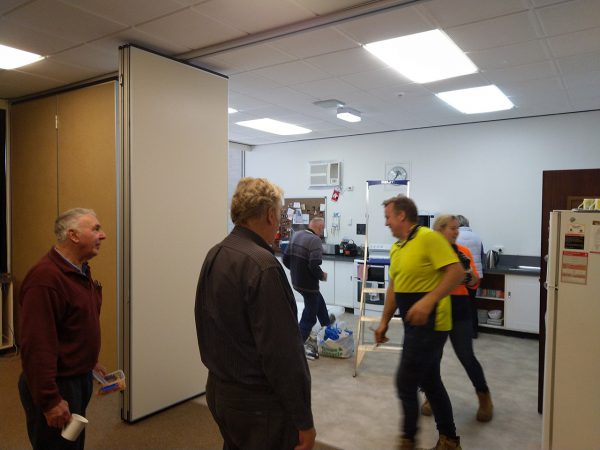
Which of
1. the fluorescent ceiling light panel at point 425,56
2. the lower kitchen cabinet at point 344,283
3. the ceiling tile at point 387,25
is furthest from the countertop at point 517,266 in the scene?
the ceiling tile at point 387,25

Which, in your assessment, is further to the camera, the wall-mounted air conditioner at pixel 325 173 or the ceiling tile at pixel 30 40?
the wall-mounted air conditioner at pixel 325 173

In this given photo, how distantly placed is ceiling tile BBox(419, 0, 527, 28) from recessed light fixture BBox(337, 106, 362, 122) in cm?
233

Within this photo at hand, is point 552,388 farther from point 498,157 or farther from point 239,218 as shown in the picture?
point 498,157

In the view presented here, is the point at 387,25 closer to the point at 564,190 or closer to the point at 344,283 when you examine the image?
the point at 564,190

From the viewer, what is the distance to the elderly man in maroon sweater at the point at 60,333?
173 cm

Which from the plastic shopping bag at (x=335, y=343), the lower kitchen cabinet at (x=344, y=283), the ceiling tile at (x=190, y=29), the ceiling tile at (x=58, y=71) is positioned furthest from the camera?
the lower kitchen cabinet at (x=344, y=283)

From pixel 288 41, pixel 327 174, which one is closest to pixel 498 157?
pixel 327 174

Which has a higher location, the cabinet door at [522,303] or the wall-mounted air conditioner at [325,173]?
the wall-mounted air conditioner at [325,173]

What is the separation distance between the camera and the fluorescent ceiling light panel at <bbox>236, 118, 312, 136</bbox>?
6.07 meters

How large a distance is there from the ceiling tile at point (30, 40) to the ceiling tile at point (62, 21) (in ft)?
0.23

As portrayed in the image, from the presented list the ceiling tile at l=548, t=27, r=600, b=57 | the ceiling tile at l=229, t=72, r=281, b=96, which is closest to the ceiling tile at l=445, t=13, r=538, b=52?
the ceiling tile at l=548, t=27, r=600, b=57

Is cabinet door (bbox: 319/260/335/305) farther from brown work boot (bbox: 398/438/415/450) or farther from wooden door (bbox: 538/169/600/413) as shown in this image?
brown work boot (bbox: 398/438/415/450)

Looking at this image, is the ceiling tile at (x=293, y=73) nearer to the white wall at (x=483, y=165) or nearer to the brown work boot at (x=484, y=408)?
the brown work boot at (x=484, y=408)

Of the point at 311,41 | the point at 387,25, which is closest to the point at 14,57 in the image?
the point at 311,41
